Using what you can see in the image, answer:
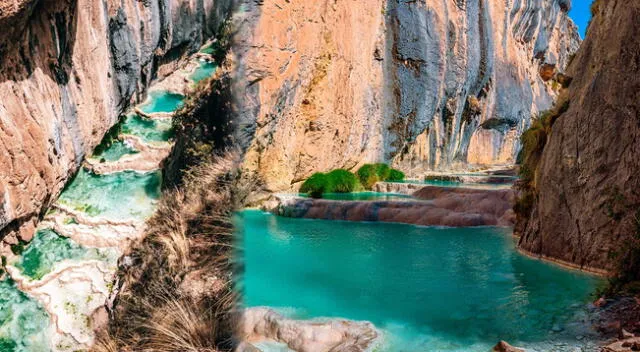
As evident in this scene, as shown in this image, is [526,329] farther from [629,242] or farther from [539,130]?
[539,130]

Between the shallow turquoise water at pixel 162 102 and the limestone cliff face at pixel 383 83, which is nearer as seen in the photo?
the shallow turquoise water at pixel 162 102

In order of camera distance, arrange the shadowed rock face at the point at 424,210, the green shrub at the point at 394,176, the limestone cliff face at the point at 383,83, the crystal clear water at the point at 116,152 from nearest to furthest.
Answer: the crystal clear water at the point at 116,152 → the shadowed rock face at the point at 424,210 → the limestone cliff face at the point at 383,83 → the green shrub at the point at 394,176

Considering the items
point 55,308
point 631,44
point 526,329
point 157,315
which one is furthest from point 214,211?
point 631,44

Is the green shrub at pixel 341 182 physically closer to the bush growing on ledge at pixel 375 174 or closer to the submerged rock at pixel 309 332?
the bush growing on ledge at pixel 375 174

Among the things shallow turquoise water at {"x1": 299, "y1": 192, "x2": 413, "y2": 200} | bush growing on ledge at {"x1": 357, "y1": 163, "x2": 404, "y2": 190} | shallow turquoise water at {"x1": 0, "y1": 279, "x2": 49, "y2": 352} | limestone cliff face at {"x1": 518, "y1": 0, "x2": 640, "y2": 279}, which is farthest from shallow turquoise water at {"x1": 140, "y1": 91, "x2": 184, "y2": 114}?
bush growing on ledge at {"x1": 357, "y1": 163, "x2": 404, "y2": 190}

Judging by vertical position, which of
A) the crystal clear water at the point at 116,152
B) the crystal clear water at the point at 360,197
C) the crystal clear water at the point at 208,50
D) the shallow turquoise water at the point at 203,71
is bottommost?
the crystal clear water at the point at 360,197

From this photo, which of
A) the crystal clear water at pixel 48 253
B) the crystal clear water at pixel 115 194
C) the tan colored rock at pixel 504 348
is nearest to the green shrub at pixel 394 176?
the crystal clear water at pixel 115 194
